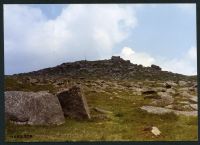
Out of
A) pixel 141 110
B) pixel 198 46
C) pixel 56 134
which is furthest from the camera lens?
pixel 141 110

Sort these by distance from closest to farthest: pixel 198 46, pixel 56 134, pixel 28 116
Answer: pixel 198 46
pixel 56 134
pixel 28 116

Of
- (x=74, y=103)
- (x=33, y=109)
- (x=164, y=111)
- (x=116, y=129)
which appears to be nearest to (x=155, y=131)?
(x=116, y=129)

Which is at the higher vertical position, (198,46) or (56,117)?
(198,46)

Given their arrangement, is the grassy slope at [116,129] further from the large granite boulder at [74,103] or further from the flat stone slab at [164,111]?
the flat stone slab at [164,111]

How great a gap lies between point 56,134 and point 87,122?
15.4 ft

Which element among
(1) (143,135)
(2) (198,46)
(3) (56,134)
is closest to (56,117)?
(3) (56,134)

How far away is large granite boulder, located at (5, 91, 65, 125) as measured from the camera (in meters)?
33.9

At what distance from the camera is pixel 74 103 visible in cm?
3694

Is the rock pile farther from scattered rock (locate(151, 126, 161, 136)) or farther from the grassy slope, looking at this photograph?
scattered rock (locate(151, 126, 161, 136))

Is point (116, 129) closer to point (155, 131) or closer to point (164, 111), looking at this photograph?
point (155, 131)

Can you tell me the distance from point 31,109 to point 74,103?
400 centimetres

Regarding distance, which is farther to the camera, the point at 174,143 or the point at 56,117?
the point at 56,117

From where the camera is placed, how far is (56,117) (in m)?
34.9

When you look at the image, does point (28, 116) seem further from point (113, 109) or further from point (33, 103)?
point (113, 109)
